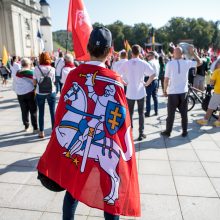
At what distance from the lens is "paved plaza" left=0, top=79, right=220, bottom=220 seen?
3232mm

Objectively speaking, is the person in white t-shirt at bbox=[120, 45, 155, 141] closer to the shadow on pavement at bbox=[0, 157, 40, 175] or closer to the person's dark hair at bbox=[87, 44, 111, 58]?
the shadow on pavement at bbox=[0, 157, 40, 175]

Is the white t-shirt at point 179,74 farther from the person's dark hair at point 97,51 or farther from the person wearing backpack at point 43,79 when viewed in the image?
the person's dark hair at point 97,51

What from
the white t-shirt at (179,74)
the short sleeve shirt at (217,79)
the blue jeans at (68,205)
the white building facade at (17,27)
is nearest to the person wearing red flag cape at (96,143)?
the blue jeans at (68,205)

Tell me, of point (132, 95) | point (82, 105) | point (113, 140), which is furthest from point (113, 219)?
point (132, 95)

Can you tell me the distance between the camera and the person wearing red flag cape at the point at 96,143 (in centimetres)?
208

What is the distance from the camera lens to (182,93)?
5.98 meters

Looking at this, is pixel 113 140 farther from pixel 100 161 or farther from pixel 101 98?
pixel 101 98

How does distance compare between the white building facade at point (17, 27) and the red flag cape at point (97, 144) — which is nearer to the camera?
the red flag cape at point (97, 144)

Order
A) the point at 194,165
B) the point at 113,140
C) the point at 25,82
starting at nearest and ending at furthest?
1. the point at 113,140
2. the point at 194,165
3. the point at 25,82

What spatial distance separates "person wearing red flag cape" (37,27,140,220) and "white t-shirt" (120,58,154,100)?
3535 mm

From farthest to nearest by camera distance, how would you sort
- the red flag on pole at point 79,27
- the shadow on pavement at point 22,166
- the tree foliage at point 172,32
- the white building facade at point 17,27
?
the tree foliage at point 172,32 < the white building facade at point 17,27 < the shadow on pavement at point 22,166 < the red flag on pole at point 79,27

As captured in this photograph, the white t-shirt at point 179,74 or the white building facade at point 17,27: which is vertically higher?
the white building facade at point 17,27

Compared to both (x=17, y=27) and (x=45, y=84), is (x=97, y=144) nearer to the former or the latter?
(x=45, y=84)

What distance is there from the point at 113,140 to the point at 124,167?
0.23 metres
